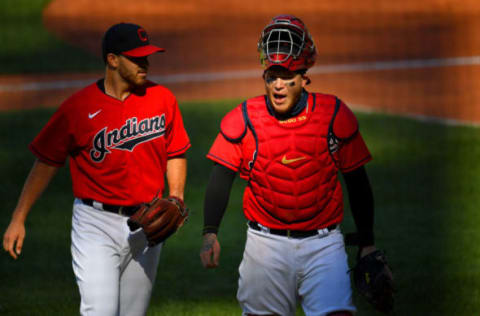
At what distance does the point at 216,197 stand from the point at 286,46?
923 mm

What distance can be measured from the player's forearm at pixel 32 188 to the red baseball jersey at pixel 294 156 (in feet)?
3.76

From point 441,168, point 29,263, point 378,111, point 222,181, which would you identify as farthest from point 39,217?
point 378,111

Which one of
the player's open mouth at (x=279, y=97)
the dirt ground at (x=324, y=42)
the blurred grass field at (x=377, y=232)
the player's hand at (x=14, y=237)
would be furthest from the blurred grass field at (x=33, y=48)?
the player's open mouth at (x=279, y=97)

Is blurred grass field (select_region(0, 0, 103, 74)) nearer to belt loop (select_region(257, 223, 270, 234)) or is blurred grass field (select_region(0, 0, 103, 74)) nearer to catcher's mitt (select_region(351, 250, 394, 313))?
belt loop (select_region(257, 223, 270, 234))

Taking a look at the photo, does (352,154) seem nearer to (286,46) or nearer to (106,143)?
(286,46)

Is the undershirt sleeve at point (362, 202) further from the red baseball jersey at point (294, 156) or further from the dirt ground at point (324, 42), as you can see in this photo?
the dirt ground at point (324, 42)

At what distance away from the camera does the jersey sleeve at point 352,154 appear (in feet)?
16.6

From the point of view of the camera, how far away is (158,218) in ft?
17.8

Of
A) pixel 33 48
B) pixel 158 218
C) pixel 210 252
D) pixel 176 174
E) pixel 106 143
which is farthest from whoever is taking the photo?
pixel 33 48

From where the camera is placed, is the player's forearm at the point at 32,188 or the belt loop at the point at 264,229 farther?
the player's forearm at the point at 32,188

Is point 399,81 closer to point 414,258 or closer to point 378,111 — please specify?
point 378,111

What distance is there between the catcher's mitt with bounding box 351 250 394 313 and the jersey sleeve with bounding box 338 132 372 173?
19.8 inches

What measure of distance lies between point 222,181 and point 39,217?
6.44 m

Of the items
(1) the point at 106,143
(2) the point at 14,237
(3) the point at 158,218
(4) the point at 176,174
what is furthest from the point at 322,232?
(2) the point at 14,237
